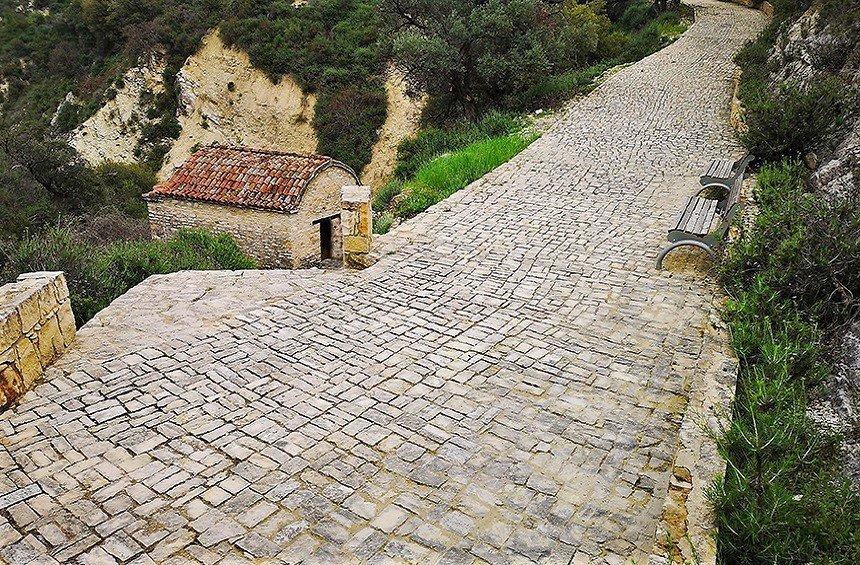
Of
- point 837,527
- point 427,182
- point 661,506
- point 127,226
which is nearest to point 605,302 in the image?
point 661,506

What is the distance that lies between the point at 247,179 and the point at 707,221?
944cm

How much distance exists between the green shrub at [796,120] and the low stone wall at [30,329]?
11014 mm

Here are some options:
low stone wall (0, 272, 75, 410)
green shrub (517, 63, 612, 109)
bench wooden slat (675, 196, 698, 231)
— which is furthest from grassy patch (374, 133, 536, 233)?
low stone wall (0, 272, 75, 410)

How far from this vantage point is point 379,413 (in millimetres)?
5395

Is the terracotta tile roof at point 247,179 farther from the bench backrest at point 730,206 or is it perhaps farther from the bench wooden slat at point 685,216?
the bench backrest at point 730,206

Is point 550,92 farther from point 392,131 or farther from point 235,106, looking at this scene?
point 235,106

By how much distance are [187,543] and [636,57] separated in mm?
25084

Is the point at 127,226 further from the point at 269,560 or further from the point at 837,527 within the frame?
the point at 837,527

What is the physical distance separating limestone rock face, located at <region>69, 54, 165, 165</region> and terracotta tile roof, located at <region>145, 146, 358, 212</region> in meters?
19.1

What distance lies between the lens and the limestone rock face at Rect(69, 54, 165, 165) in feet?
98.4

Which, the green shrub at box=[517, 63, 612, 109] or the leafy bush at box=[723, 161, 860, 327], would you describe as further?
the green shrub at box=[517, 63, 612, 109]

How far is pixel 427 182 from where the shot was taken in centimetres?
1283

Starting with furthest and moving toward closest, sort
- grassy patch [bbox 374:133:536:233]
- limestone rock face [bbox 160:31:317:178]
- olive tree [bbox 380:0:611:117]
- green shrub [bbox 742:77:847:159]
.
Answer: limestone rock face [bbox 160:31:317:178] < olive tree [bbox 380:0:611:117] < grassy patch [bbox 374:133:536:233] < green shrub [bbox 742:77:847:159]

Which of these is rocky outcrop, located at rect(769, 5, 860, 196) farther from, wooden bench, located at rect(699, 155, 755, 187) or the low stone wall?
the low stone wall
